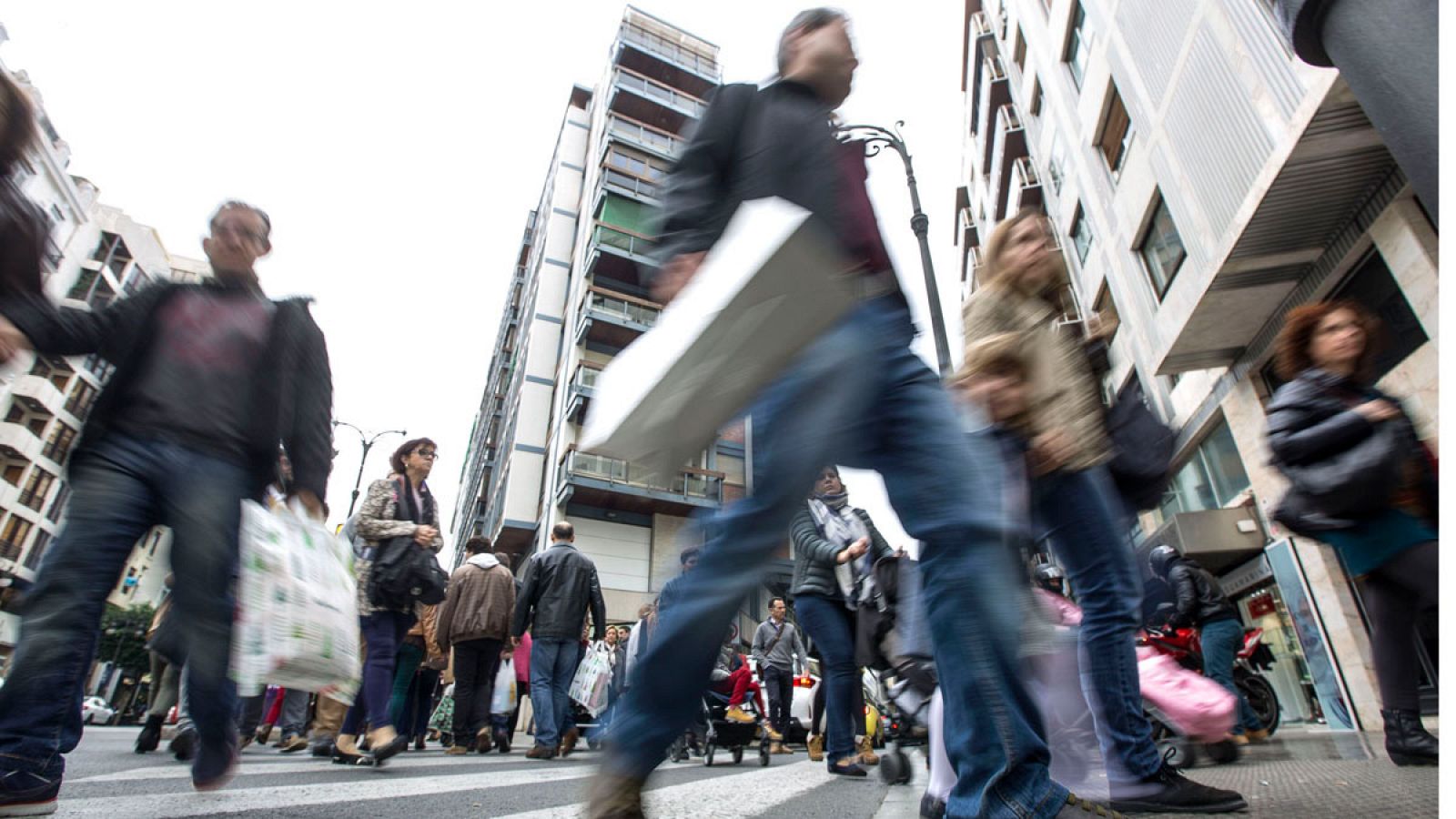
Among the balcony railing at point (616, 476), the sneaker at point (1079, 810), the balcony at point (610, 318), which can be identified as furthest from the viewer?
the balcony at point (610, 318)

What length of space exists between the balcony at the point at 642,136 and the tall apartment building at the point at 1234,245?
17.9 metres

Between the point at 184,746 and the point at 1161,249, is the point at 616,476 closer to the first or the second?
the point at 1161,249

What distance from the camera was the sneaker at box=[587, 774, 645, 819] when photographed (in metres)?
1.20

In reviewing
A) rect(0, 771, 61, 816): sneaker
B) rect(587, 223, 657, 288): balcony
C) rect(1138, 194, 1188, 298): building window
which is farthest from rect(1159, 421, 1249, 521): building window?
rect(587, 223, 657, 288): balcony

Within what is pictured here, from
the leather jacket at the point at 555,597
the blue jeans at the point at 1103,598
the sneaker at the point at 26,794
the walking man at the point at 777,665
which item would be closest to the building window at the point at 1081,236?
the walking man at the point at 777,665

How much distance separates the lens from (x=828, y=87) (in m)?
1.85

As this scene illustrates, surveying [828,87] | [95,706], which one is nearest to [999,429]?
[828,87]

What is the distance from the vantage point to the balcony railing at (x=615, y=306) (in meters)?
28.0

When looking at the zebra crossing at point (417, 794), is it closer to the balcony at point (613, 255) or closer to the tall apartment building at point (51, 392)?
the balcony at point (613, 255)

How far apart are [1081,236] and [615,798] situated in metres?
20.4

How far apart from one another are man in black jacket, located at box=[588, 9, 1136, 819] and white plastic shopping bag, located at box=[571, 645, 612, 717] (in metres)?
6.44

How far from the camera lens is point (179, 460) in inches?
83.7

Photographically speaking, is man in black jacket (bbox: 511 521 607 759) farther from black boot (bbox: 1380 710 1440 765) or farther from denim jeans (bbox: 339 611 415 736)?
black boot (bbox: 1380 710 1440 765)

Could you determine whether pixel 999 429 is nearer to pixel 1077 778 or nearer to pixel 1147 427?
pixel 1147 427
